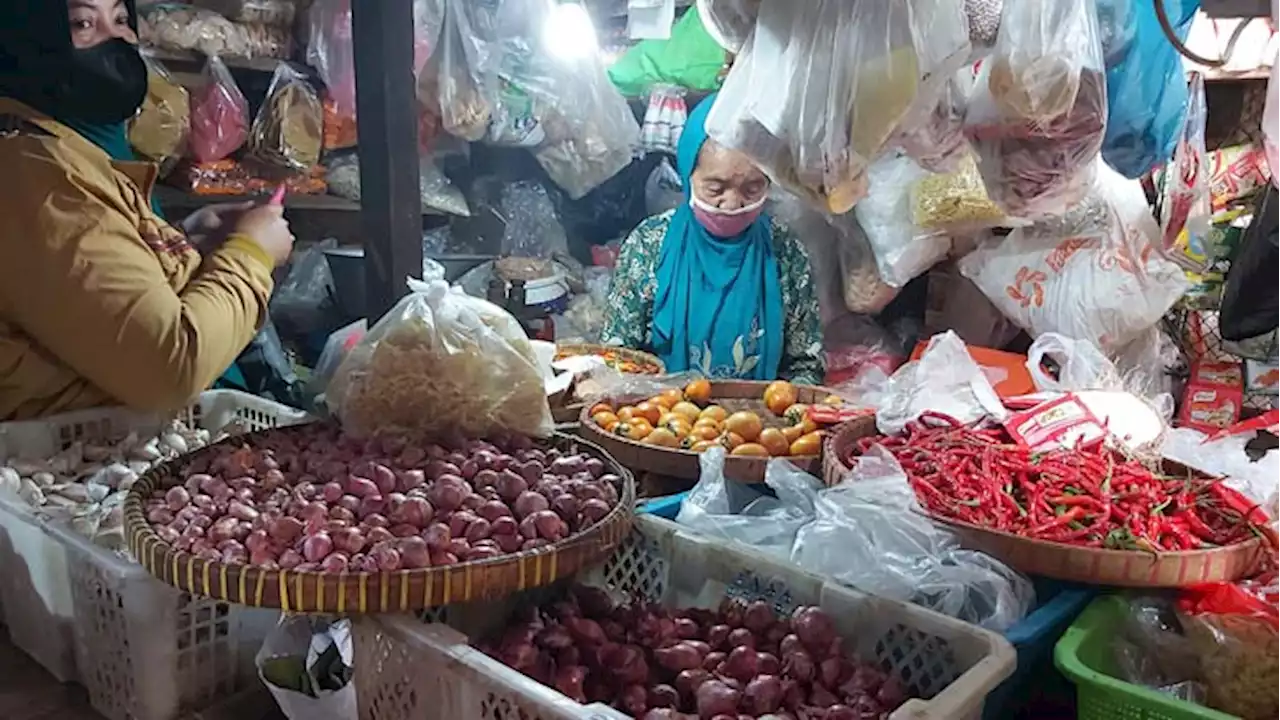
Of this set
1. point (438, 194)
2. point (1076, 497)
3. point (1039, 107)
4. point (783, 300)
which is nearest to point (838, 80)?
point (1039, 107)

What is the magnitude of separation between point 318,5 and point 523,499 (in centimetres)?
219

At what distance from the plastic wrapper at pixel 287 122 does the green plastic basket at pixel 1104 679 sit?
2.27 m

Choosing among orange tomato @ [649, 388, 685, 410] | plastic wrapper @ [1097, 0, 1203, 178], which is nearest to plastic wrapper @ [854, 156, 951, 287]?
plastic wrapper @ [1097, 0, 1203, 178]

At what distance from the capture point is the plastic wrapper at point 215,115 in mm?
2553

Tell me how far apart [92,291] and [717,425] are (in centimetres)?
98

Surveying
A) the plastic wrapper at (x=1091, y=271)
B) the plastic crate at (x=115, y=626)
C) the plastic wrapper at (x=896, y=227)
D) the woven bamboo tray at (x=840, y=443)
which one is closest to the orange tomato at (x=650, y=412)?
the woven bamboo tray at (x=840, y=443)

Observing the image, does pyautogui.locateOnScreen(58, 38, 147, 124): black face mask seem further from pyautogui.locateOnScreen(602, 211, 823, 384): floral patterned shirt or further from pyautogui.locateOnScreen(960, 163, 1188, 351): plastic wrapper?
pyautogui.locateOnScreen(960, 163, 1188, 351): plastic wrapper

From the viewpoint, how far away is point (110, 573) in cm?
100

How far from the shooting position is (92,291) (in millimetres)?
1198

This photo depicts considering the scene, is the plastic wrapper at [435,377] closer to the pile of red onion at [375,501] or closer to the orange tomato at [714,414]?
the pile of red onion at [375,501]

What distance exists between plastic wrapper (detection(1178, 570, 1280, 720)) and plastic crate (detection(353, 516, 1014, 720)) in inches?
13.8

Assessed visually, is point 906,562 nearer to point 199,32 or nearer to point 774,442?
point 774,442

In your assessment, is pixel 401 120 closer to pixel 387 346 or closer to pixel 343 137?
pixel 387 346

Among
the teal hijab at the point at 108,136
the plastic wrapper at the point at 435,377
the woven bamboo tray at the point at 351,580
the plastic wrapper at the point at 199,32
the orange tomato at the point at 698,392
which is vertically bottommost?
the orange tomato at the point at 698,392
